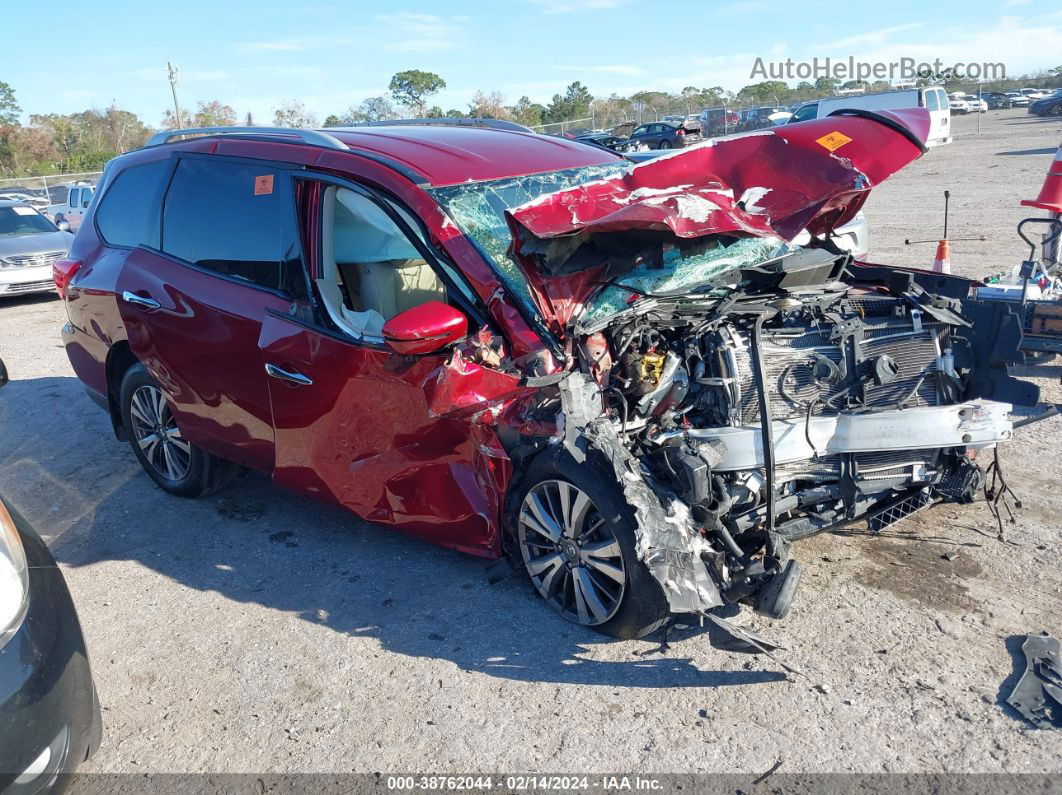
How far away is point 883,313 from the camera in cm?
395

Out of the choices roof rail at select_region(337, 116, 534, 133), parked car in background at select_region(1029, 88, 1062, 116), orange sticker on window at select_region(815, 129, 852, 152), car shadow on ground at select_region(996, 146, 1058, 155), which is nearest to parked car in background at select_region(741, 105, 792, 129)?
parked car in background at select_region(1029, 88, 1062, 116)

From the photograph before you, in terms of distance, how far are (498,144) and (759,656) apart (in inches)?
116

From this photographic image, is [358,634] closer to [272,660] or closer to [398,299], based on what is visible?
[272,660]

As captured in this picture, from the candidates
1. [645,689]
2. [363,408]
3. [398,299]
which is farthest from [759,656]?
[398,299]

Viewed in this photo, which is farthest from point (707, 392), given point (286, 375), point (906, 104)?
point (906, 104)

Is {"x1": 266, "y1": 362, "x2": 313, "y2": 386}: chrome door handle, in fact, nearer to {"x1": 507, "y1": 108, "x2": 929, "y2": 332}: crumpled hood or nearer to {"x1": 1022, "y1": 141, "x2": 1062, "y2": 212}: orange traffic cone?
{"x1": 507, "y1": 108, "x2": 929, "y2": 332}: crumpled hood

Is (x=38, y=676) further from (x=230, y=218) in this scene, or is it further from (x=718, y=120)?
(x=718, y=120)

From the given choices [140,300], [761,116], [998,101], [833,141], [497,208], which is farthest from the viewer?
[998,101]

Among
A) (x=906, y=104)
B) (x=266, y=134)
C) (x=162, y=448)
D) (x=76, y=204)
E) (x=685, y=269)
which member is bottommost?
(x=162, y=448)

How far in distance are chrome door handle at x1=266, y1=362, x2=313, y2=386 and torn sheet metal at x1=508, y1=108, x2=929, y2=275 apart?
1493 millimetres

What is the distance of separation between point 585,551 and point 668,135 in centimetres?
3379

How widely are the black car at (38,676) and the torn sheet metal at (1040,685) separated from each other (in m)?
3.10

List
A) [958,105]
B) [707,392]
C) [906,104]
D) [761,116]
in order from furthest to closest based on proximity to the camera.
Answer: [958,105] < [761,116] < [906,104] < [707,392]

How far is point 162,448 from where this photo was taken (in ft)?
17.1
